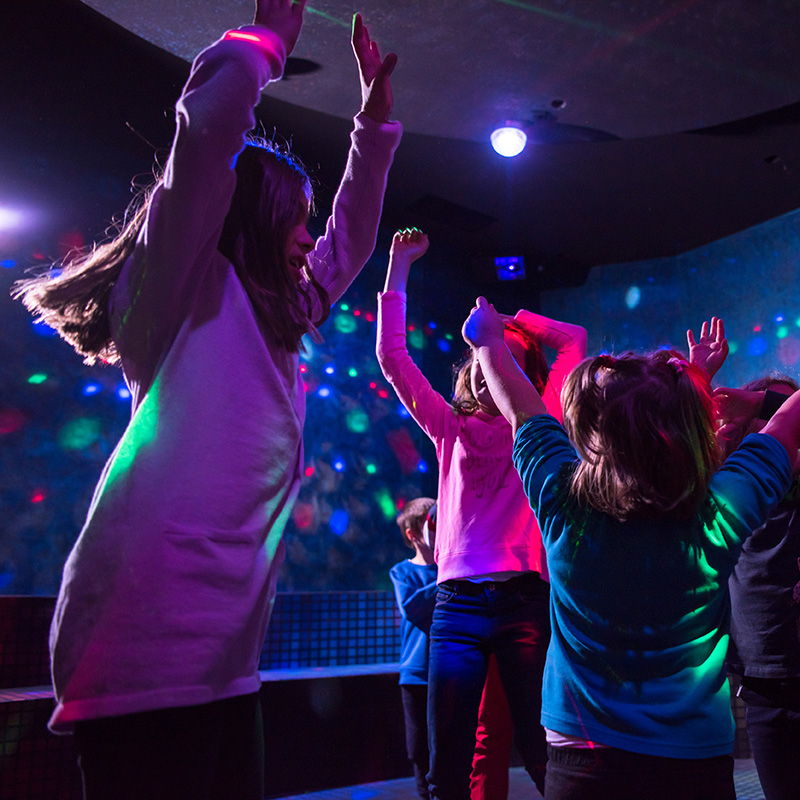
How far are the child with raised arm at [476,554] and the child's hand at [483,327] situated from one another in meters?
0.48

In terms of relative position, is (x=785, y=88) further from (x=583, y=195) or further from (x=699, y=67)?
(x=583, y=195)

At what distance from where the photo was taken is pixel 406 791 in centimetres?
310

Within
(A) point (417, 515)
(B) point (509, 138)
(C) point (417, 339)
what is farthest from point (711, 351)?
(C) point (417, 339)

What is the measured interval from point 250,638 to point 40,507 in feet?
8.80

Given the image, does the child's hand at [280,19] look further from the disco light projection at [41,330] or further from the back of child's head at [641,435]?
the disco light projection at [41,330]

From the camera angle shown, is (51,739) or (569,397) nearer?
(569,397)

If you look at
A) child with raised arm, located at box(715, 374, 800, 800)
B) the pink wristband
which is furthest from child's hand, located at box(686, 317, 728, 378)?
the pink wristband

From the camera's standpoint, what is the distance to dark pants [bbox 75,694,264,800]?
0.66 metres

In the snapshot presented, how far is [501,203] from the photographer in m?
4.42

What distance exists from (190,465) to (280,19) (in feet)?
1.92

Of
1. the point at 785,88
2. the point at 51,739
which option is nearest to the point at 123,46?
the point at 51,739

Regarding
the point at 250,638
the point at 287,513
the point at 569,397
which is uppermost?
the point at 569,397

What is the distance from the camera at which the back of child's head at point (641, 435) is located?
95 cm

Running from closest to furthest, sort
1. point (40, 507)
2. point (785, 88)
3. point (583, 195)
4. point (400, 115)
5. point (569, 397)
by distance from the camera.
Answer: point (569, 397) → point (40, 507) → point (785, 88) → point (400, 115) → point (583, 195)
